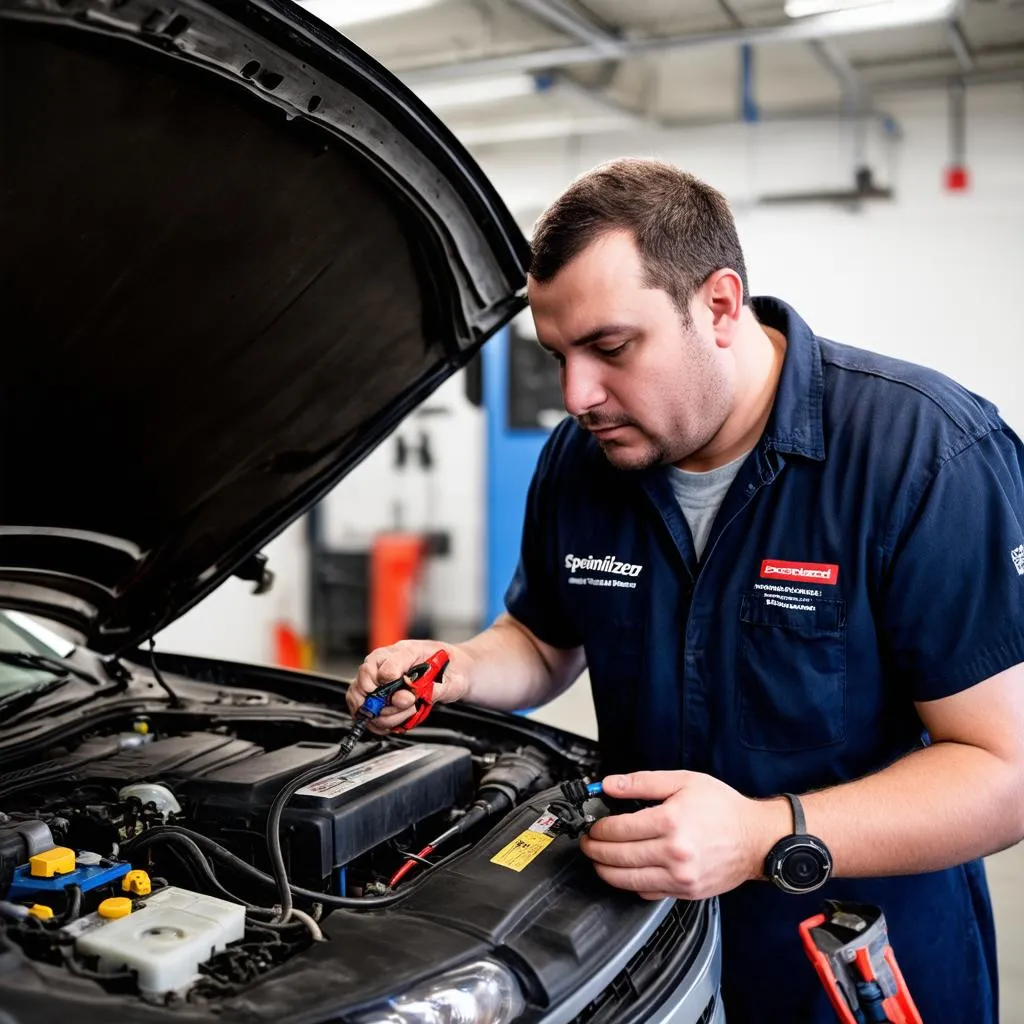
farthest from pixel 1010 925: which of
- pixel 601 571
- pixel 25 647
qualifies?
pixel 25 647

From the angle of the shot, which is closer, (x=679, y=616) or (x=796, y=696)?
(x=796, y=696)

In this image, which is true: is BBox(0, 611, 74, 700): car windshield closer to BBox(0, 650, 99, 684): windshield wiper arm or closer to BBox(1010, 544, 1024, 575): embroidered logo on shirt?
BBox(0, 650, 99, 684): windshield wiper arm

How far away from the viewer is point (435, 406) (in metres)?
7.03

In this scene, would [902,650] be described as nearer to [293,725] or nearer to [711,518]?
[711,518]

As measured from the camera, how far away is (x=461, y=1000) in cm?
101

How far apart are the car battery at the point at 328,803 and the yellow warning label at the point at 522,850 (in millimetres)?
187

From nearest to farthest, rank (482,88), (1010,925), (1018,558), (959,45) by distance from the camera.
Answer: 1. (1018,558)
2. (1010,925)
3. (959,45)
4. (482,88)

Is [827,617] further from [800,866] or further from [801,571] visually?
[800,866]

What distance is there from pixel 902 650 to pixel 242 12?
108cm

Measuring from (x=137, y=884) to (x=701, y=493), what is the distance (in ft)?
3.06

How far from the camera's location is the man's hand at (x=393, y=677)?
5.07ft

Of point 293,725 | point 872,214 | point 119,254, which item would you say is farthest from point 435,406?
point 119,254

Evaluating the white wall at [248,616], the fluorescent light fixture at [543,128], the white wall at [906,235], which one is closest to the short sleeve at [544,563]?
the white wall at [248,616]

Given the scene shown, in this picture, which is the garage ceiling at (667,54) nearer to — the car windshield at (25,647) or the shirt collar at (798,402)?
the car windshield at (25,647)
